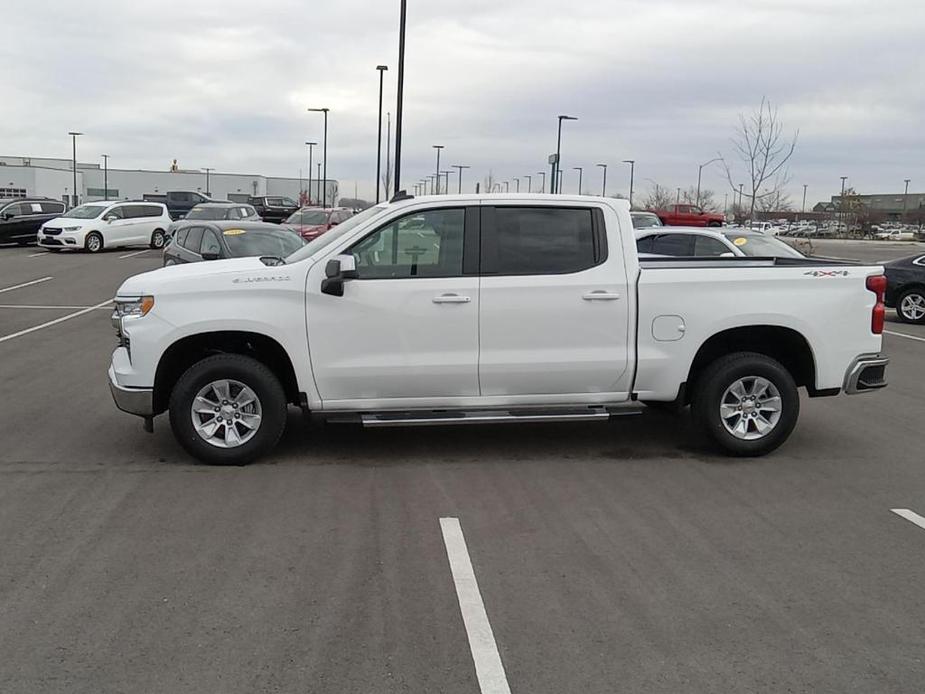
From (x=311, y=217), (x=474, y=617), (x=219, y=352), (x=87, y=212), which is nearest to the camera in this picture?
(x=474, y=617)

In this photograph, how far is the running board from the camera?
260 inches

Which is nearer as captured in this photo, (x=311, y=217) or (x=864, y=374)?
(x=864, y=374)

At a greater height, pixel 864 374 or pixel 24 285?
pixel 864 374

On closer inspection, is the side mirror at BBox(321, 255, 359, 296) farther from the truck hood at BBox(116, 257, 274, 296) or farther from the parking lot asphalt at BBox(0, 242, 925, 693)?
the parking lot asphalt at BBox(0, 242, 925, 693)

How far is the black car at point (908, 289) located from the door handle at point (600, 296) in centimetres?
1209

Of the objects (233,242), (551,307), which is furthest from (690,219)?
(551,307)

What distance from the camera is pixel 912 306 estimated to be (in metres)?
17.0

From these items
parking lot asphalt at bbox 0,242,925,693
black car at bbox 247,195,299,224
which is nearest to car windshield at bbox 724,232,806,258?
→ parking lot asphalt at bbox 0,242,925,693

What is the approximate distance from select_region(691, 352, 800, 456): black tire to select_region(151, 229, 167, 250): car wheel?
29468 millimetres

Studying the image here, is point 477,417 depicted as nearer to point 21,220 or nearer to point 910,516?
point 910,516

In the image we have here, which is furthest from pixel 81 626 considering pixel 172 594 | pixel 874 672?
pixel 874 672

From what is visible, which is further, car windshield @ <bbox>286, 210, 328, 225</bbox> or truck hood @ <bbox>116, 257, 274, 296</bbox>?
car windshield @ <bbox>286, 210, 328, 225</bbox>

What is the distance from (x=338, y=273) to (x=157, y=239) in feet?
95.6

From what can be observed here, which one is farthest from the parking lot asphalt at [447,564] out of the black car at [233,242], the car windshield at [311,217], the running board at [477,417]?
the car windshield at [311,217]
